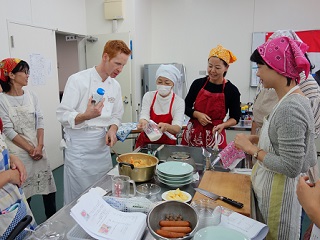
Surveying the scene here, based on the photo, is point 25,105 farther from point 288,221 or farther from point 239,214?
point 288,221

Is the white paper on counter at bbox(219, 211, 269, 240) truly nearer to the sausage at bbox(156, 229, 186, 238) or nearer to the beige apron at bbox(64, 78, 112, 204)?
the sausage at bbox(156, 229, 186, 238)

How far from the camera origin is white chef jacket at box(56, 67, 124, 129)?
1694 mm

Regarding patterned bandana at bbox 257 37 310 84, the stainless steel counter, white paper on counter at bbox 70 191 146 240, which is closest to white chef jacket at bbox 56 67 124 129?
the stainless steel counter

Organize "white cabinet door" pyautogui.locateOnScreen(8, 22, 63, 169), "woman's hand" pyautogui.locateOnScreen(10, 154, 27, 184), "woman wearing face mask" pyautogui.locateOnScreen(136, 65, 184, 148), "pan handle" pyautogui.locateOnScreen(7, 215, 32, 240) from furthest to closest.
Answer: "white cabinet door" pyautogui.locateOnScreen(8, 22, 63, 169), "woman wearing face mask" pyautogui.locateOnScreen(136, 65, 184, 148), "woman's hand" pyautogui.locateOnScreen(10, 154, 27, 184), "pan handle" pyautogui.locateOnScreen(7, 215, 32, 240)

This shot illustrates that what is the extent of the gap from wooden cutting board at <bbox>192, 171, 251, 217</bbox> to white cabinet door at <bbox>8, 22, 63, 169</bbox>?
2694mm

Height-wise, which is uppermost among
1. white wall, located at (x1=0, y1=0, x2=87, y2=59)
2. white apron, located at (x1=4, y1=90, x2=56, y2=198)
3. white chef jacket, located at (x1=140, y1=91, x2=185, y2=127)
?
white wall, located at (x1=0, y1=0, x2=87, y2=59)

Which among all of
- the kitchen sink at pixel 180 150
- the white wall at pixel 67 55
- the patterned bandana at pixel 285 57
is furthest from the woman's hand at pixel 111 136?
the white wall at pixel 67 55

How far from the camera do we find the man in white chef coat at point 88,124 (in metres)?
1.70

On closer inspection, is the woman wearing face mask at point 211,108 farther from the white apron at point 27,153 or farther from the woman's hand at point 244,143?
the white apron at point 27,153

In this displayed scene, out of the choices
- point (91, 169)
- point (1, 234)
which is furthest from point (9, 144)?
point (1, 234)

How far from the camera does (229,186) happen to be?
124 cm

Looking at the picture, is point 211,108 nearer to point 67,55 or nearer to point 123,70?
point 123,70

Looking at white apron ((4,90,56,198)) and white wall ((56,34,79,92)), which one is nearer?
white apron ((4,90,56,198))

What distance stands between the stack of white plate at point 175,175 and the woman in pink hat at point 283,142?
298 millimetres
